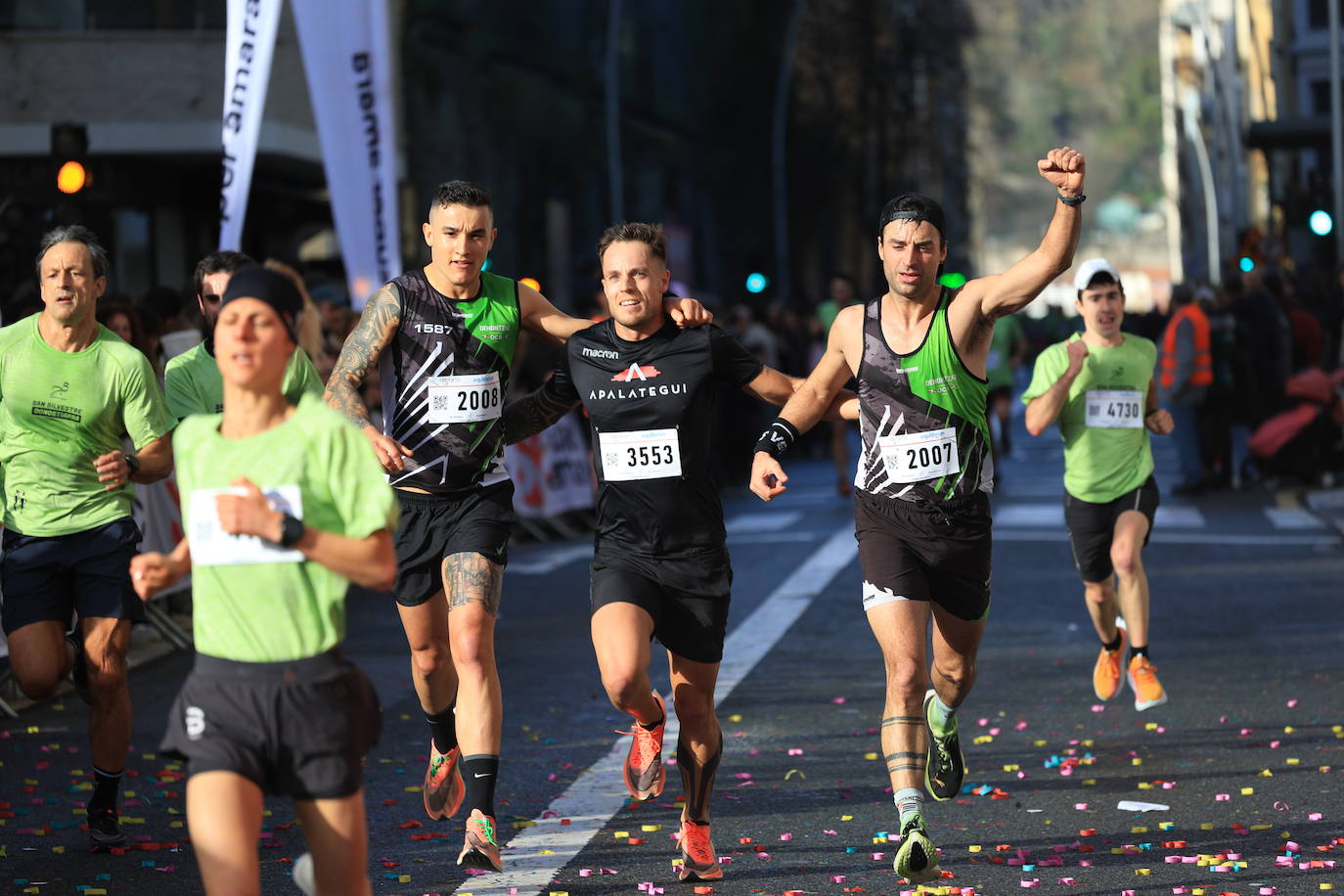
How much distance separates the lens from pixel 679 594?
6633 millimetres

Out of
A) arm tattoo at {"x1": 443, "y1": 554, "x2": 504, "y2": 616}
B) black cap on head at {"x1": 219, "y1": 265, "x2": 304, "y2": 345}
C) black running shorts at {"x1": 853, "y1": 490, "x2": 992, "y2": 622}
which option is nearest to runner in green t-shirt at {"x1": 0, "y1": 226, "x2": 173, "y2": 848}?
arm tattoo at {"x1": 443, "y1": 554, "x2": 504, "y2": 616}

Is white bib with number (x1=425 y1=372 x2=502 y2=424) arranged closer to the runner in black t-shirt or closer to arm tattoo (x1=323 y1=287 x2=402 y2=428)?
arm tattoo (x1=323 y1=287 x2=402 y2=428)

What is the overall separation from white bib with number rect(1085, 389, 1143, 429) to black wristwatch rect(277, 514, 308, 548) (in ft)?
18.8

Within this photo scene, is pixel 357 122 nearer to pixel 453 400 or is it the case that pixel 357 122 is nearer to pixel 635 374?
pixel 453 400

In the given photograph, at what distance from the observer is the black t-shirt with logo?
664 cm

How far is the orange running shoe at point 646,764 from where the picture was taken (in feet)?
22.2

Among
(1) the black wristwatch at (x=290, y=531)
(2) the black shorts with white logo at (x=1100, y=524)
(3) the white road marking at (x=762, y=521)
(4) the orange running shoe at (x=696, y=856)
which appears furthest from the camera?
(3) the white road marking at (x=762, y=521)

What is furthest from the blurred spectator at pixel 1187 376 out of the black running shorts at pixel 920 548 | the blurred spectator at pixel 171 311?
the black running shorts at pixel 920 548

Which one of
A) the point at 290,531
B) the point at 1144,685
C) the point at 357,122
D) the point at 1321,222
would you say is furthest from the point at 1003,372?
the point at 290,531

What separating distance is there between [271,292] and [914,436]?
260cm

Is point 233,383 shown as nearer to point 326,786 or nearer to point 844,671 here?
point 326,786

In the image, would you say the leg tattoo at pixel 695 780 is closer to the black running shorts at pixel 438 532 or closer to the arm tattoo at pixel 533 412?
the black running shorts at pixel 438 532

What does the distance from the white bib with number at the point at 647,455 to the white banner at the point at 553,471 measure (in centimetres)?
1109

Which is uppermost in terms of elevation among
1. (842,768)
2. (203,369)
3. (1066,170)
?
(1066,170)
